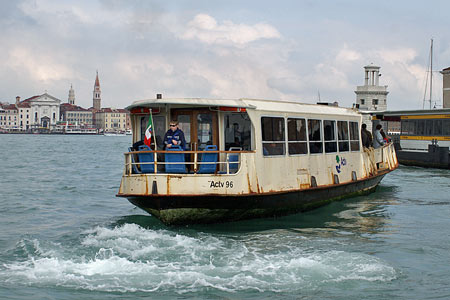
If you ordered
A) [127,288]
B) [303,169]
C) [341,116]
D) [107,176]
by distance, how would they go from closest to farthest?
[127,288]
[303,169]
[341,116]
[107,176]

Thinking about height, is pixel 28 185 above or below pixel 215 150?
below

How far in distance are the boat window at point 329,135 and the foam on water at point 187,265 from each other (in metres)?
4.58

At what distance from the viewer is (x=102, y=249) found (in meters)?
11.0

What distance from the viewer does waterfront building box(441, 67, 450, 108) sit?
74.5m

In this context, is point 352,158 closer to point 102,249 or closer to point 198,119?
point 198,119

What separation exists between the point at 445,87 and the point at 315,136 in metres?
65.0

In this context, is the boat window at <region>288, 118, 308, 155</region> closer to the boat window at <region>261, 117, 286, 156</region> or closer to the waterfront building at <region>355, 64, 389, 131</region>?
the boat window at <region>261, 117, 286, 156</region>

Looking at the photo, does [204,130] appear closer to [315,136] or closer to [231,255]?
[315,136]

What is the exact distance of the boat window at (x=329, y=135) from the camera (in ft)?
53.2

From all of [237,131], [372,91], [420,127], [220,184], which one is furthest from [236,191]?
[372,91]

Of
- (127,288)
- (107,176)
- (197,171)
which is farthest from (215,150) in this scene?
(107,176)

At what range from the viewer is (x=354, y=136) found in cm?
1822

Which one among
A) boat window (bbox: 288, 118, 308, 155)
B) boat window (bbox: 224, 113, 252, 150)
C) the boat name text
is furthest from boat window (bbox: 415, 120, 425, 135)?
the boat name text

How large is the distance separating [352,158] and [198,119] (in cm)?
594
